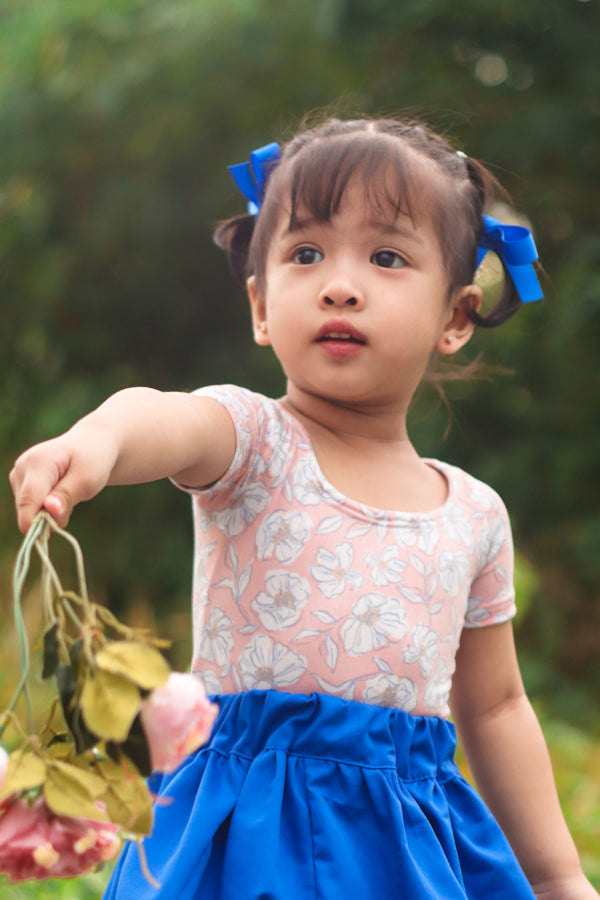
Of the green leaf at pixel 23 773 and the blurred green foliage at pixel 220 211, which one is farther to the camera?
the blurred green foliage at pixel 220 211

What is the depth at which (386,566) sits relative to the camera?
1368 millimetres

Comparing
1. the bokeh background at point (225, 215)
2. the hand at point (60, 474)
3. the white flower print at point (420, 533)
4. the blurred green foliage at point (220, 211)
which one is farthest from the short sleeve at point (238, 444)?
the blurred green foliage at point (220, 211)

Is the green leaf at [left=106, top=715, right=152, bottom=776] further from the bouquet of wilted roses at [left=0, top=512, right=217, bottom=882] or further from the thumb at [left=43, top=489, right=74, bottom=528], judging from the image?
the thumb at [left=43, top=489, right=74, bottom=528]

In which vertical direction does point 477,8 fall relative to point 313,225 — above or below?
above

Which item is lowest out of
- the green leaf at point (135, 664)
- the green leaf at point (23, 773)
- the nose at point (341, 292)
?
the green leaf at point (23, 773)

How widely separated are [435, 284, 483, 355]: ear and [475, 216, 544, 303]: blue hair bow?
69 millimetres

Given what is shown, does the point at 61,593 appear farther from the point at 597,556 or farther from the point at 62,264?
the point at 62,264

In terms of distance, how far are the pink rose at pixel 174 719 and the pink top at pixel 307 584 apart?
1.70 feet

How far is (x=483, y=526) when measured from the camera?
1.57 metres

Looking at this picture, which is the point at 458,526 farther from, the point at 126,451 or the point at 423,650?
the point at 126,451

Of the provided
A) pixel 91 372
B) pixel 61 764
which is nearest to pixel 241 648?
pixel 61 764

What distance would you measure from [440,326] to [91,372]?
132 inches

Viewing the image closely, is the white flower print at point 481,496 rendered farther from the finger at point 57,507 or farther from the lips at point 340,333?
the finger at point 57,507

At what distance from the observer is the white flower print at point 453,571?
1438mm
